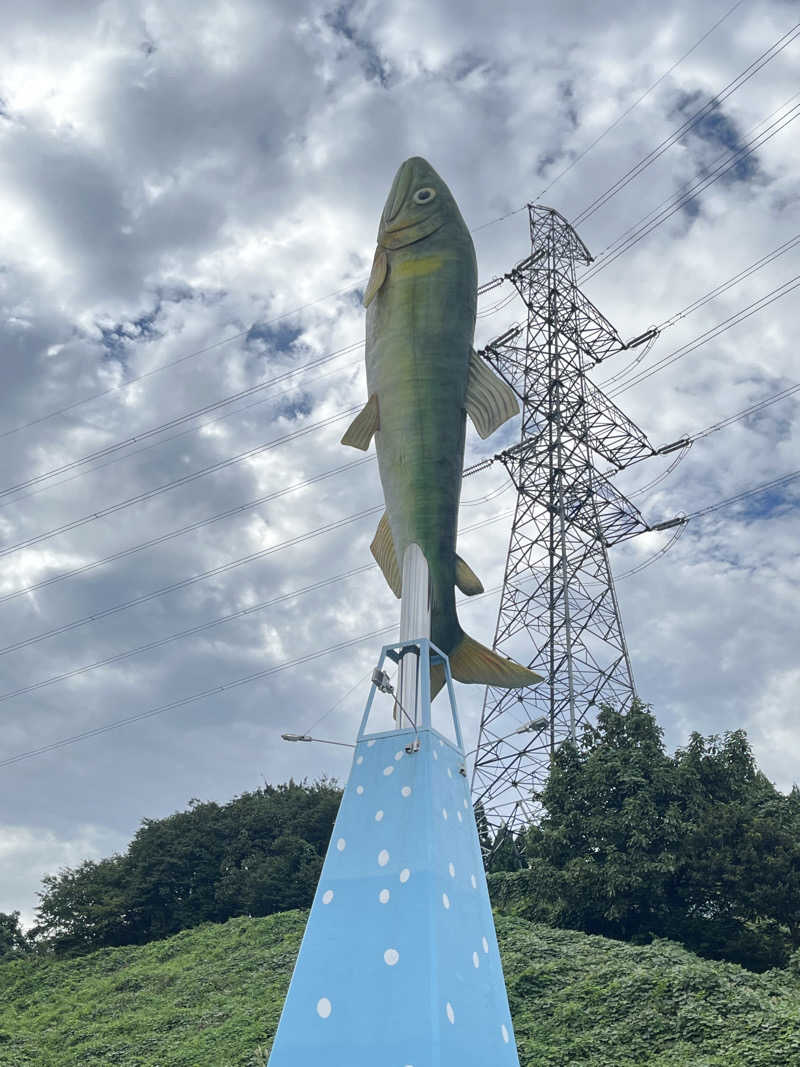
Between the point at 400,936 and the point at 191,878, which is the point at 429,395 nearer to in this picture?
the point at 400,936

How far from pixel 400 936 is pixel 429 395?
6.15 meters

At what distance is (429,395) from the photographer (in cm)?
1100

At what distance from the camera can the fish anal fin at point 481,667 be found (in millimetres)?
10750

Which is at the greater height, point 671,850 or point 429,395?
point 429,395

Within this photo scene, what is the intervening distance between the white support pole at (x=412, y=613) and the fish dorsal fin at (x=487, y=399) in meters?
1.96

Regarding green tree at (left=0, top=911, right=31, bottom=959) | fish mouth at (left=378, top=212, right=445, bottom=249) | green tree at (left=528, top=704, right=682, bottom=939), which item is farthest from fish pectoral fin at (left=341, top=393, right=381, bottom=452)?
green tree at (left=0, top=911, right=31, bottom=959)

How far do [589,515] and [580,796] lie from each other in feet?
28.8

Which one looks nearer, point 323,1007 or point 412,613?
point 323,1007

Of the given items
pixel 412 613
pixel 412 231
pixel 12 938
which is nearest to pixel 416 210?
pixel 412 231

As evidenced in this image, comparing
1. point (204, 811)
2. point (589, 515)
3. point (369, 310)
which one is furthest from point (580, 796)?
point (204, 811)

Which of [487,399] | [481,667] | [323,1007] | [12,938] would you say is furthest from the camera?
[12,938]

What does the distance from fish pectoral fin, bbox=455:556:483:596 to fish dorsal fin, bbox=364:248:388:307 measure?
3.65m

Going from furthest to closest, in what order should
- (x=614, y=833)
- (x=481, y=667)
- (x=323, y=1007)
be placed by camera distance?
1. (x=614, y=833)
2. (x=481, y=667)
3. (x=323, y=1007)

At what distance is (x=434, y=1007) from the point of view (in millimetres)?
7699
